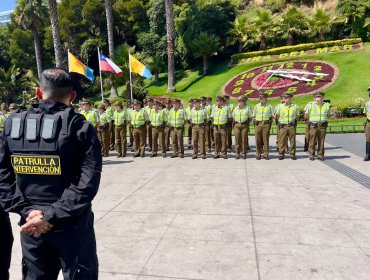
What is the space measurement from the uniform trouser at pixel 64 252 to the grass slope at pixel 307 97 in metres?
22.9

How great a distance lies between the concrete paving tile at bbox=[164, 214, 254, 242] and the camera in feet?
14.6

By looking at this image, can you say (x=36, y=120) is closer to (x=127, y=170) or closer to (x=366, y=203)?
(x=366, y=203)

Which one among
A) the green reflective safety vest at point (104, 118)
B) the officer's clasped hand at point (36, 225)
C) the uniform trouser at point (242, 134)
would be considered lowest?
the uniform trouser at point (242, 134)

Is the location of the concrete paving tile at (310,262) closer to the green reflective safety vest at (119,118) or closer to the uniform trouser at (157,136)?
the uniform trouser at (157,136)

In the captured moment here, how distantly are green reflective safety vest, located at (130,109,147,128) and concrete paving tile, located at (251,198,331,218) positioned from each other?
641 centimetres

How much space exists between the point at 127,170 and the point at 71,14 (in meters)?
35.3

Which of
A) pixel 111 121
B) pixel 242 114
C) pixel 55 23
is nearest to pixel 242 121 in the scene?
pixel 242 114

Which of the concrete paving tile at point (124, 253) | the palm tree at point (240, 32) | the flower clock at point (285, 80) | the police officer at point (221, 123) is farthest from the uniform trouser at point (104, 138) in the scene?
the palm tree at point (240, 32)

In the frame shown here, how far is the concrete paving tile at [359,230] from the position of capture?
4.22 metres

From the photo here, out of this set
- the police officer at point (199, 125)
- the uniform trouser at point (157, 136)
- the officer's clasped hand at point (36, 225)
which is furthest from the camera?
the uniform trouser at point (157, 136)

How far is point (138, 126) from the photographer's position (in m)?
11.6

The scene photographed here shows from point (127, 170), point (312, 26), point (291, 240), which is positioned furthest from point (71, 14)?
point (291, 240)

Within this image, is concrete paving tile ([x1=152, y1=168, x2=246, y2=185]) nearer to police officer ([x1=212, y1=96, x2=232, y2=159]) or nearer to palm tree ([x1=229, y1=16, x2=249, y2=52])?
police officer ([x1=212, y1=96, x2=232, y2=159])

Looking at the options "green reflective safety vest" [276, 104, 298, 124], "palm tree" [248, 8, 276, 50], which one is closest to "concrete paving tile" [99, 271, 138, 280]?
"green reflective safety vest" [276, 104, 298, 124]
